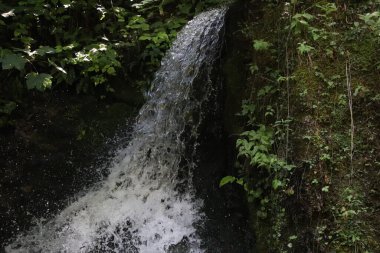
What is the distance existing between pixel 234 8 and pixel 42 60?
10.0 ft

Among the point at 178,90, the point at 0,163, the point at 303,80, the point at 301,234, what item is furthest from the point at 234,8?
the point at 0,163

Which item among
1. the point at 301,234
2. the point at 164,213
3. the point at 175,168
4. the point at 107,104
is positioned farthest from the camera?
the point at 107,104

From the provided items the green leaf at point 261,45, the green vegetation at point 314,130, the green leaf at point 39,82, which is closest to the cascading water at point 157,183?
the green vegetation at point 314,130

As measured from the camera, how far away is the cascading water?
4.73 meters

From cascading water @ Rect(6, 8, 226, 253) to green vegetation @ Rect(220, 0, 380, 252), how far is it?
1.03 metres

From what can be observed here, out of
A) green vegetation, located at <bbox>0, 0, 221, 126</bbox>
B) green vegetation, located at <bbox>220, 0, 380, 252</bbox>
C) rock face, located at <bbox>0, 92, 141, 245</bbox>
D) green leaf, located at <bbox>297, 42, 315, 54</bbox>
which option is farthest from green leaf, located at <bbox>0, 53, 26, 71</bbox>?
green leaf, located at <bbox>297, 42, 315, 54</bbox>

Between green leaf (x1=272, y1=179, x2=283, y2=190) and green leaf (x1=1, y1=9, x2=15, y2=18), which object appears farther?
green leaf (x1=1, y1=9, x2=15, y2=18)

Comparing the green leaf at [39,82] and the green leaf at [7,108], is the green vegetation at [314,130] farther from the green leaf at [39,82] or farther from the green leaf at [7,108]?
the green leaf at [7,108]

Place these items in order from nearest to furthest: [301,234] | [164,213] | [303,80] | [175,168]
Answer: [301,234] → [303,80] → [164,213] → [175,168]

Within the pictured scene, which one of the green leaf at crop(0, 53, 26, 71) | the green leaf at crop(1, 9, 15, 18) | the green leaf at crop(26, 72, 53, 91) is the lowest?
the green leaf at crop(26, 72, 53, 91)

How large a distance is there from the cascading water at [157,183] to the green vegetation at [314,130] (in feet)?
3.40

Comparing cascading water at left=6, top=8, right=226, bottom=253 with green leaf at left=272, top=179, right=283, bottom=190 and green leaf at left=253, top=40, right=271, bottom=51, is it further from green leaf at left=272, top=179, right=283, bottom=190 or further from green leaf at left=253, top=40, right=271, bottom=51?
green leaf at left=272, top=179, right=283, bottom=190

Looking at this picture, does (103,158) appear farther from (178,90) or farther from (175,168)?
(178,90)

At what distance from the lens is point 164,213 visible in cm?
491
